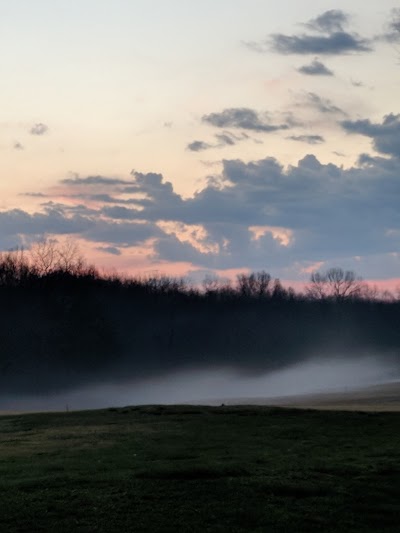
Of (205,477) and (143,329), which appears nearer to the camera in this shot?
(205,477)

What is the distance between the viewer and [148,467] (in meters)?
19.7

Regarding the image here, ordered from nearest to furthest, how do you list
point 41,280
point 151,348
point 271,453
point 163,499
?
1. point 163,499
2. point 271,453
3. point 41,280
4. point 151,348

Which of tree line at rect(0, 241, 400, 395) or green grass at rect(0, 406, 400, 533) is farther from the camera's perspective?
tree line at rect(0, 241, 400, 395)

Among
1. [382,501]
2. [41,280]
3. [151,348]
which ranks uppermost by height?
[41,280]

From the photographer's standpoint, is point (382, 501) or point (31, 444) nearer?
point (382, 501)

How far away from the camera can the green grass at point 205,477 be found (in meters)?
15.2

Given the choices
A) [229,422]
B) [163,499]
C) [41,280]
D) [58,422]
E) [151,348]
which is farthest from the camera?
[151,348]

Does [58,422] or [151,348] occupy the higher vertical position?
[151,348]

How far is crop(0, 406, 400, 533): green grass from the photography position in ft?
49.8

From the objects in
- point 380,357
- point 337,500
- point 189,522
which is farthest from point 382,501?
point 380,357

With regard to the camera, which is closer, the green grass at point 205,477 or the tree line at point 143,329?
the green grass at point 205,477

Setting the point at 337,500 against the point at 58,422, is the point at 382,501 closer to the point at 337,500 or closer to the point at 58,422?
the point at 337,500

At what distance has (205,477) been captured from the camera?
1875cm

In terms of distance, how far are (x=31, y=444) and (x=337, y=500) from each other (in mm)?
12143
